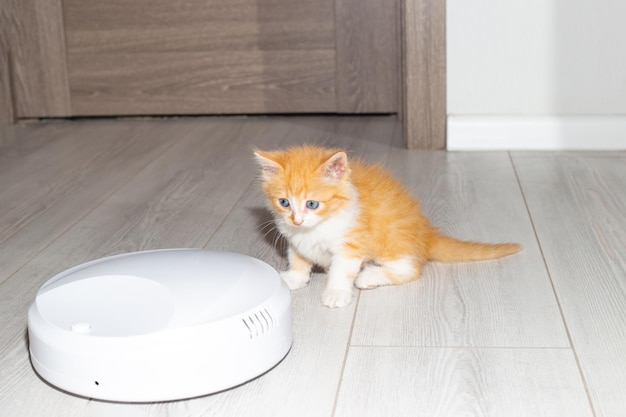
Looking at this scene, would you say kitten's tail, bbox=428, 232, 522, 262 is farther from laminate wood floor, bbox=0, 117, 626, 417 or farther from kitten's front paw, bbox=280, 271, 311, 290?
kitten's front paw, bbox=280, 271, 311, 290

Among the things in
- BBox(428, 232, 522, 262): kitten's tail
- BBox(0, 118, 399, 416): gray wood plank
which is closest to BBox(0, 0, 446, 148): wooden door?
BBox(0, 118, 399, 416): gray wood plank

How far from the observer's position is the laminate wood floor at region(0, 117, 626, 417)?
1234mm

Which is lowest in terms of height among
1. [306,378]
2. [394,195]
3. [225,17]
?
[306,378]

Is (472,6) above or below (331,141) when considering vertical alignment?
above

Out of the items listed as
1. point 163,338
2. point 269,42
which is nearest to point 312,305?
point 163,338

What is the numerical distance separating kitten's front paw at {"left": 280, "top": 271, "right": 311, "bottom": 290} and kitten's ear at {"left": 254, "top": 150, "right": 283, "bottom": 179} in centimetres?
20

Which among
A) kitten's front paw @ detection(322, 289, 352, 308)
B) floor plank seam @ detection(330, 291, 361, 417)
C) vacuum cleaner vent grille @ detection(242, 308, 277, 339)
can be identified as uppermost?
vacuum cleaner vent grille @ detection(242, 308, 277, 339)

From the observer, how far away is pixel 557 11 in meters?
2.46

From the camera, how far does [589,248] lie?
1774 millimetres

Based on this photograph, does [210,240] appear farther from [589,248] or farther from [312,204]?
[589,248]

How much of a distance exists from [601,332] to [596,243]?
442 mm

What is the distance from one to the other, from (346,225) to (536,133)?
1.19 meters

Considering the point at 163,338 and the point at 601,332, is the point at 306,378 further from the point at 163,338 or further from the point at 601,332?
the point at 601,332

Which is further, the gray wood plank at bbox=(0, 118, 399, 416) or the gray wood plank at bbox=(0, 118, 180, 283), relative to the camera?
the gray wood plank at bbox=(0, 118, 180, 283)
